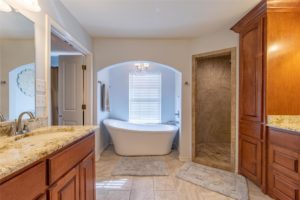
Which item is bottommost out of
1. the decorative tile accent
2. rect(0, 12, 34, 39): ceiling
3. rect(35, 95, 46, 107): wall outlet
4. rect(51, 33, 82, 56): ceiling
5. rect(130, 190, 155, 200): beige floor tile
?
rect(130, 190, 155, 200): beige floor tile

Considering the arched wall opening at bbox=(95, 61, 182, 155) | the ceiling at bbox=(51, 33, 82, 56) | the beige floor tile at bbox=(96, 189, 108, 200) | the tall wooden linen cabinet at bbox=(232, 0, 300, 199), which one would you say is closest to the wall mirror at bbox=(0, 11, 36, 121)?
the ceiling at bbox=(51, 33, 82, 56)

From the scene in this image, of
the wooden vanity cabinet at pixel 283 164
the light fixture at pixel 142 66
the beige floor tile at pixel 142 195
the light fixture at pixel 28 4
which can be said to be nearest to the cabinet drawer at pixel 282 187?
the wooden vanity cabinet at pixel 283 164

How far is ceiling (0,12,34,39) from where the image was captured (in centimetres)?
146

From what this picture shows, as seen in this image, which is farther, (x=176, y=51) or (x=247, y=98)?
(x=176, y=51)

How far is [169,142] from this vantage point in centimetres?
424

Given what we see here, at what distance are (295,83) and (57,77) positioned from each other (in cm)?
359

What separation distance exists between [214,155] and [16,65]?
3.71 m

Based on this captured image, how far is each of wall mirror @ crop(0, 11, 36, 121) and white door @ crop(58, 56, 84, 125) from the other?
177cm

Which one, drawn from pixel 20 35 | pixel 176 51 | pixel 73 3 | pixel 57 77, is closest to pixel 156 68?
pixel 176 51

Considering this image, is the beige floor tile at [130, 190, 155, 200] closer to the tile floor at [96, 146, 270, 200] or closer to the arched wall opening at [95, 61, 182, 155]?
the tile floor at [96, 146, 270, 200]

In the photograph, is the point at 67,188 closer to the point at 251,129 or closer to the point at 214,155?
the point at 251,129

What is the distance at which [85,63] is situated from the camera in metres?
3.68

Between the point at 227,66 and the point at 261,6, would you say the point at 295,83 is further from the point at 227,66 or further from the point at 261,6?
the point at 227,66

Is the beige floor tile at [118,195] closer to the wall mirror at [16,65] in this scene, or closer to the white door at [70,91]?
the wall mirror at [16,65]
